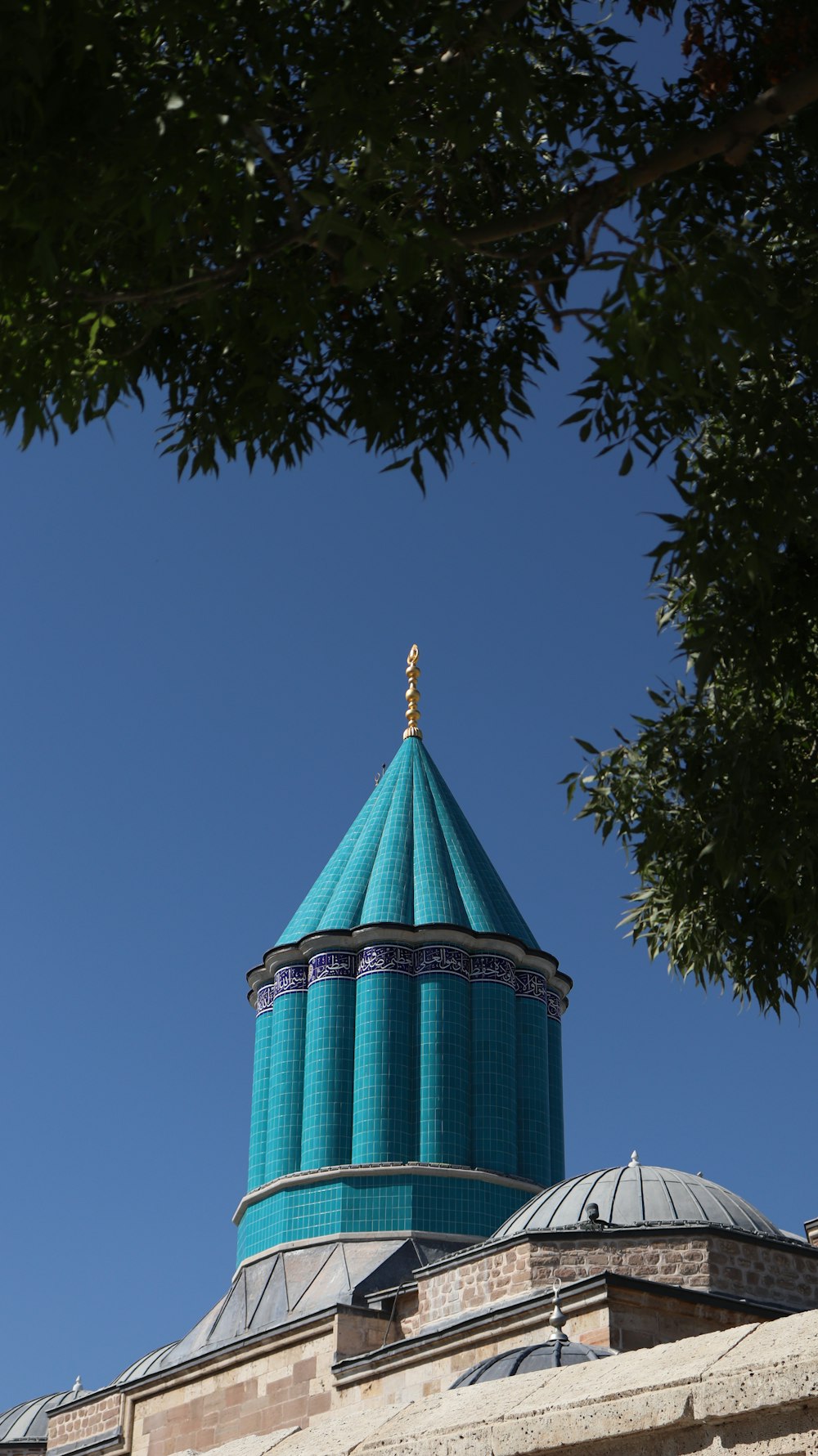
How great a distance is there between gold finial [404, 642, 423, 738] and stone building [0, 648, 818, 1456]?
0.13ft

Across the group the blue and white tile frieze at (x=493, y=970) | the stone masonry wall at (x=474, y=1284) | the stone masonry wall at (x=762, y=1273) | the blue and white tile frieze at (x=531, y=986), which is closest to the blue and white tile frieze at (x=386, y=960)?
the blue and white tile frieze at (x=493, y=970)

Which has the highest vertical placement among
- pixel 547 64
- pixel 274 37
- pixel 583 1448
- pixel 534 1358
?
pixel 547 64

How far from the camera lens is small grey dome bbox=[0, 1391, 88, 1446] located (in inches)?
819

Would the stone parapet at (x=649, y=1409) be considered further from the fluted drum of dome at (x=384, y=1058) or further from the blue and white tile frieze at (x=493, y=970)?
the blue and white tile frieze at (x=493, y=970)

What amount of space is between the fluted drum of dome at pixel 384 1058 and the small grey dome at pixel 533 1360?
7.69m

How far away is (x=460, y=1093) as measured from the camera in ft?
58.1

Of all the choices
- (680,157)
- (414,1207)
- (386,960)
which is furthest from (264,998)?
(680,157)

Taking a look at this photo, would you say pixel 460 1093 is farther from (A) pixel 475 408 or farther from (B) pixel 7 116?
(B) pixel 7 116

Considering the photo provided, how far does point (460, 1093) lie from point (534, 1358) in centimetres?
842

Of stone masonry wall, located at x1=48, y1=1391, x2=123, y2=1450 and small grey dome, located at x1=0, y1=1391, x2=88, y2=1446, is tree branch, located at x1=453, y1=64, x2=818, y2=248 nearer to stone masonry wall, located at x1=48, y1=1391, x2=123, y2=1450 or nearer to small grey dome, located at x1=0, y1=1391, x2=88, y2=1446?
stone masonry wall, located at x1=48, y1=1391, x2=123, y2=1450

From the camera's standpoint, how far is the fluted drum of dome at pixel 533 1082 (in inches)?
707

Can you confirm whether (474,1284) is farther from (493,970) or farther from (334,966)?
(334,966)

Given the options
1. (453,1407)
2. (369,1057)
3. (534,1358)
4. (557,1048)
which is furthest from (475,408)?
(557,1048)

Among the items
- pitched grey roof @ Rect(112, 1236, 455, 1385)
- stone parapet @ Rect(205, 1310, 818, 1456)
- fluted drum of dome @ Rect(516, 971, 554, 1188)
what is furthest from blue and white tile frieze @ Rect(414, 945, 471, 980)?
stone parapet @ Rect(205, 1310, 818, 1456)
